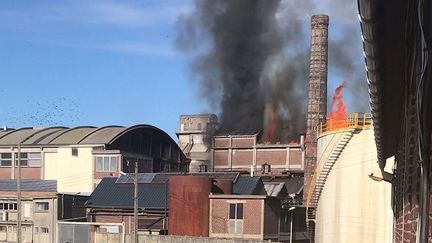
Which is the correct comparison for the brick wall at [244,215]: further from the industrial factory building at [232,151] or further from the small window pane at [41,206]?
the industrial factory building at [232,151]

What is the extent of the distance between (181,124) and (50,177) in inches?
927

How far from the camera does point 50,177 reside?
52.3 m

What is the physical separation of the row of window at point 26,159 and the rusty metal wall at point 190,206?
19.5 metres

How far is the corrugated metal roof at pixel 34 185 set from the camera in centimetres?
4906

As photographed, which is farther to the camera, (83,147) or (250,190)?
(83,147)

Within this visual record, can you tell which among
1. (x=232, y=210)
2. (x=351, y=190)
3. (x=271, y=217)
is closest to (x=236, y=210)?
(x=232, y=210)

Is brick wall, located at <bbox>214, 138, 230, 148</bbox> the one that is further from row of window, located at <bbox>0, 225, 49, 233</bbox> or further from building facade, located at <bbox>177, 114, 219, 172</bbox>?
row of window, located at <bbox>0, 225, 49, 233</bbox>

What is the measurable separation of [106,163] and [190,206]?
1442 centimetres

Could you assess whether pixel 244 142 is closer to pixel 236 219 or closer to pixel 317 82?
→ pixel 317 82

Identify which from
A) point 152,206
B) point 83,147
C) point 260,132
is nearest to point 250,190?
point 152,206

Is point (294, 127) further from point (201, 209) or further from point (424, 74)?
point (424, 74)

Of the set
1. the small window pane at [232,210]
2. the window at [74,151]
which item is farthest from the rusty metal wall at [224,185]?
the window at [74,151]

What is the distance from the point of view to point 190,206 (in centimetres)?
3788

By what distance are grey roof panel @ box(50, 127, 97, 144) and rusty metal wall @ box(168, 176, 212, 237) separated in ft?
56.1
